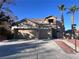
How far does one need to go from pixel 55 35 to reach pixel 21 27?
37.9ft

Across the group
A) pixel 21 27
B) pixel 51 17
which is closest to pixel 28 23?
pixel 21 27

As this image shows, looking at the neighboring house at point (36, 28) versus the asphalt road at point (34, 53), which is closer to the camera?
the asphalt road at point (34, 53)

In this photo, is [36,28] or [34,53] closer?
[34,53]

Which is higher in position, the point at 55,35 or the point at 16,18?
the point at 16,18

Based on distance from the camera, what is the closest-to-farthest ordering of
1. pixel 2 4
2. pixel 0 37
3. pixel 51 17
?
pixel 2 4
pixel 0 37
pixel 51 17

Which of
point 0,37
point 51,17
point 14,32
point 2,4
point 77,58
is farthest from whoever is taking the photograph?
point 51,17

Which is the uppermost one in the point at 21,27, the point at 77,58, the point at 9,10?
the point at 9,10

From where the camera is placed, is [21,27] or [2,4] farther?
[21,27]

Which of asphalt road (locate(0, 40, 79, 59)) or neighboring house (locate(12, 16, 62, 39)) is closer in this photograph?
asphalt road (locate(0, 40, 79, 59))

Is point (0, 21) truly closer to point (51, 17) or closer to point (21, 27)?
point (21, 27)

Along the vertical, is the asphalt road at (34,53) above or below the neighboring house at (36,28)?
below

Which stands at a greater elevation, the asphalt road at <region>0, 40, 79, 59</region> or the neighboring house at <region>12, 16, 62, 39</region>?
the neighboring house at <region>12, 16, 62, 39</region>

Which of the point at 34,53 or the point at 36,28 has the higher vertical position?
the point at 36,28

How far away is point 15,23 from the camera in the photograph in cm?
5878
